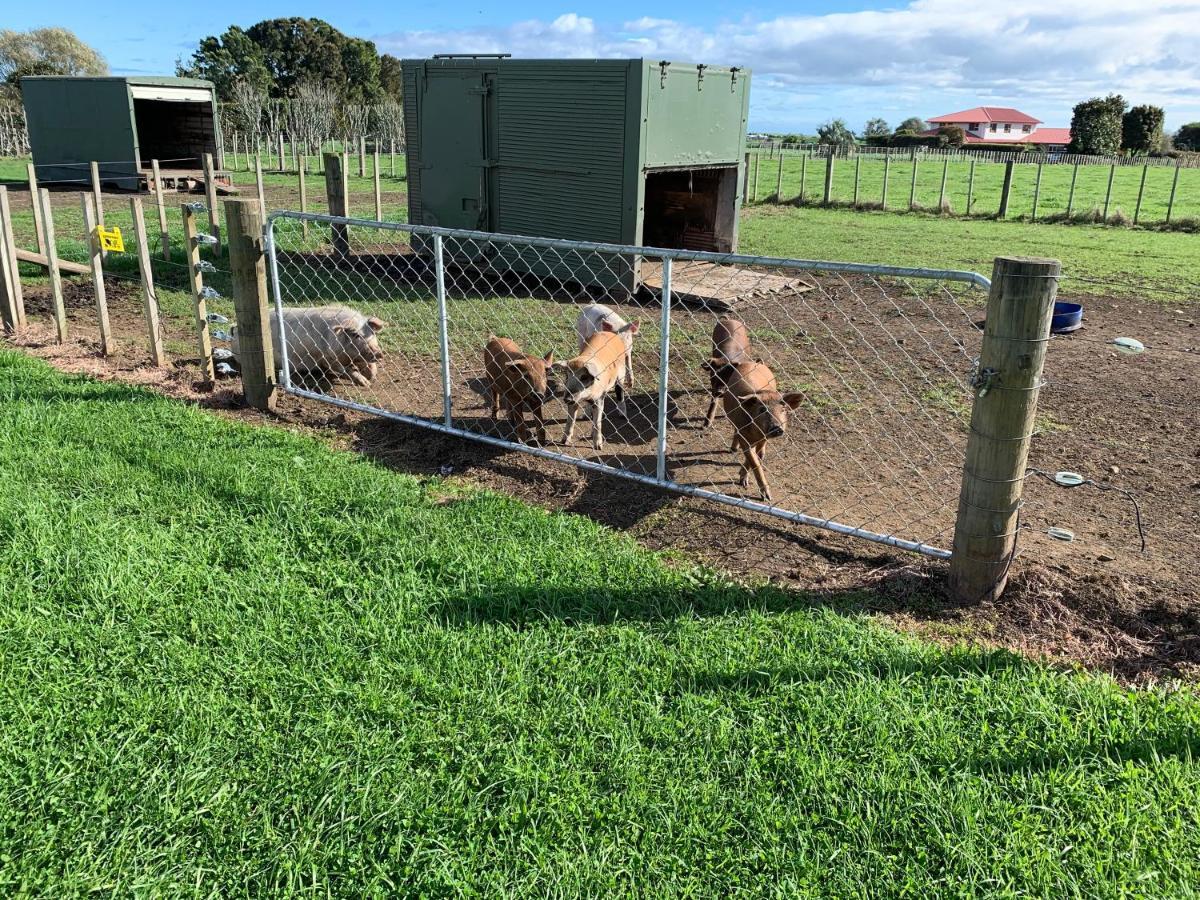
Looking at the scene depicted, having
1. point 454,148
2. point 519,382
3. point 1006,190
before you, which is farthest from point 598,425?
point 1006,190

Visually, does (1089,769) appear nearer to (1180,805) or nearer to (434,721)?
(1180,805)

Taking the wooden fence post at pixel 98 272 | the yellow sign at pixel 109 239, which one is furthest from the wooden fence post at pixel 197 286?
the wooden fence post at pixel 98 272

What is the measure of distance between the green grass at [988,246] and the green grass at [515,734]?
11.0 meters

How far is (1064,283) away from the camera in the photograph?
42.3ft

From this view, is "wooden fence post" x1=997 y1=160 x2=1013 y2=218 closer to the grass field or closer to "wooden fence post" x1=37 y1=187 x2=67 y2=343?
the grass field

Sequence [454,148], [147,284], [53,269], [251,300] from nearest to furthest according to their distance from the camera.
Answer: [251,300], [147,284], [53,269], [454,148]

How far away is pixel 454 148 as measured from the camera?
12438mm

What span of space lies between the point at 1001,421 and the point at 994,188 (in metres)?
29.2

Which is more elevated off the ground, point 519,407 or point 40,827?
point 519,407

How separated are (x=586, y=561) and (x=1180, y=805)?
249 cm

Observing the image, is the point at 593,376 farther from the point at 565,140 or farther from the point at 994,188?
the point at 994,188

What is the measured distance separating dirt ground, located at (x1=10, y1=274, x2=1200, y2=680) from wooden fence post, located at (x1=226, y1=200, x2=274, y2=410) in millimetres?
227

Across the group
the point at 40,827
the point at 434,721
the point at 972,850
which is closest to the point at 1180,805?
the point at 972,850

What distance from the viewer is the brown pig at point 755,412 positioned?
4926mm
